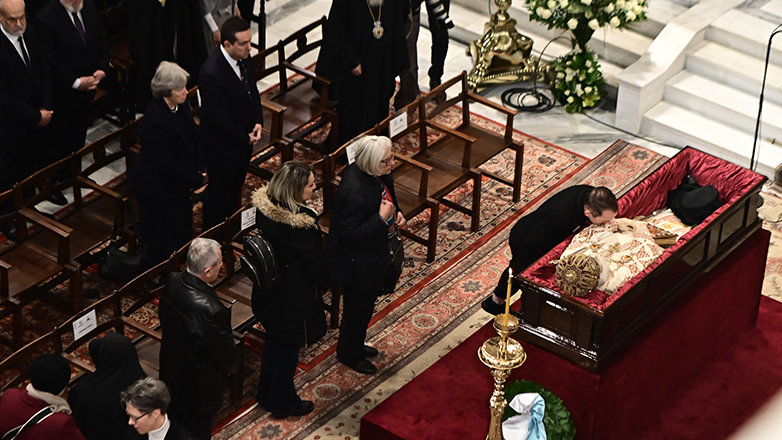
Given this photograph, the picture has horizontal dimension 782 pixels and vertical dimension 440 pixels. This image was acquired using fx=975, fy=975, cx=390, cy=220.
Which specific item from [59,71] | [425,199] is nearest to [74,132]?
[59,71]

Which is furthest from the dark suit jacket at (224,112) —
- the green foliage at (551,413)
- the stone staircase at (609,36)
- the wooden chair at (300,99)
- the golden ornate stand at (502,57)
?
the stone staircase at (609,36)

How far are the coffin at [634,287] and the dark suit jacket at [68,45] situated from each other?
3695 millimetres

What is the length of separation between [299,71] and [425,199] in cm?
165

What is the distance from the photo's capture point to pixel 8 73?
20.7ft

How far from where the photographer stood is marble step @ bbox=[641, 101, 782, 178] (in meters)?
7.90

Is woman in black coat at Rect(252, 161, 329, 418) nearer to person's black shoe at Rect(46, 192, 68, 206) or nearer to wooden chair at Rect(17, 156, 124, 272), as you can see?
wooden chair at Rect(17, 156, 124, 272)

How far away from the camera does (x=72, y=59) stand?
6.80m

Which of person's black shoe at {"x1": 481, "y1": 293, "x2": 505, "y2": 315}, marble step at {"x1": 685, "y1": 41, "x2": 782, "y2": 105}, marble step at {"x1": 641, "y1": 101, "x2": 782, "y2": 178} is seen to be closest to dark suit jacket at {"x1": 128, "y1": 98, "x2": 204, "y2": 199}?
person's black shoe at {"x1": 481, "y1": 293, "x2": 505, "y2": 315}

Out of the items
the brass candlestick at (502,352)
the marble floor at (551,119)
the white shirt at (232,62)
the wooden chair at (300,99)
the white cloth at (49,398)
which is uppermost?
the white shirt at (232,62)

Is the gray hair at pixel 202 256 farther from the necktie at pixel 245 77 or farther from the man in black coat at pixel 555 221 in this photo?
the necktie at pixel 245 77

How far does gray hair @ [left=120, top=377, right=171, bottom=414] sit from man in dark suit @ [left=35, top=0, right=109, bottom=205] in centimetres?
354

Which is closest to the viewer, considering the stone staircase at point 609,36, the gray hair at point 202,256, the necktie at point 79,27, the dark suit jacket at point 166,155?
the gray hair at point 202,256

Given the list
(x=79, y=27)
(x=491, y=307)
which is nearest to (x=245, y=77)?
(x=79, y=27)

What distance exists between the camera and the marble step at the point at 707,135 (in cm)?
790
